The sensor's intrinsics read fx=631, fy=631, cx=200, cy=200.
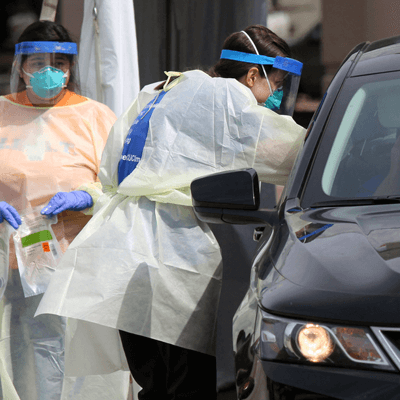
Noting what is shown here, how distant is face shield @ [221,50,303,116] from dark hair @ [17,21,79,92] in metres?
1.11

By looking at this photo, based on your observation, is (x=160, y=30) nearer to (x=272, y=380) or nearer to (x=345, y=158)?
(x=345, y=158)

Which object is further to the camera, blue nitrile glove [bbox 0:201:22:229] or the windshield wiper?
blue nitrile glove [bbox 0:201:22:229]

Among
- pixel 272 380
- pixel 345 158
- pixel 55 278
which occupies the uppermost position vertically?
pixel 345 158

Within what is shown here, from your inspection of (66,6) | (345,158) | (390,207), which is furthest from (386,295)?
(66,6)

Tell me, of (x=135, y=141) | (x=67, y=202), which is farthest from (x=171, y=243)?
(x=67, y=202)

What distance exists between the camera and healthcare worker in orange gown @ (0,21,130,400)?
3.24 m

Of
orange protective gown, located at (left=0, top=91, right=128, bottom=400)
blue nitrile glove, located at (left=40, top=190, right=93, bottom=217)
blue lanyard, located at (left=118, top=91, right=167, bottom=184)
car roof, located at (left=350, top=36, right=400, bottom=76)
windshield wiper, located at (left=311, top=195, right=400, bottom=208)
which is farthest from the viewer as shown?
orange protective gown, located at (left=0, top=91, right=128, bottom=400)

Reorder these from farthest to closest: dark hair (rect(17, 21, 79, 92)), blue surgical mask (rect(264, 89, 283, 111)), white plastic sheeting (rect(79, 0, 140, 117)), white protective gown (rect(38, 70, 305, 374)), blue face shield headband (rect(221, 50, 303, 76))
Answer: white plastic sheeting (rect(79, 0, 140, 117)) → dark hair (rect(17, 21, 79, 92)) → blue surgical mask (rect(264, 89, 283, 111)) → blue face shield headband (rect(221, 50, 303, 76)) → white protective gown (rect(38, 70, 305, 374))

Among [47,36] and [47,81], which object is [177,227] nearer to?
[47,81]

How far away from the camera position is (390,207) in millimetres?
1585

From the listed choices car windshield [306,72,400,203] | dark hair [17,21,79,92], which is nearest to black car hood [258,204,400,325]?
car windshield [306,72,400,203]

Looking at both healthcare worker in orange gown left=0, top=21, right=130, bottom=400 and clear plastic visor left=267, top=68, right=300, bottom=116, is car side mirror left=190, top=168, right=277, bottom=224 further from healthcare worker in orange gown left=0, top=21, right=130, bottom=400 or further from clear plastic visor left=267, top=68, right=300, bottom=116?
healthcare worker in orange gown left=0, top=21, right=130, bottom=400

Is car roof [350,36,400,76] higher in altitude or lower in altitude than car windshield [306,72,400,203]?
higher

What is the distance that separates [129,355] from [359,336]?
138cm
